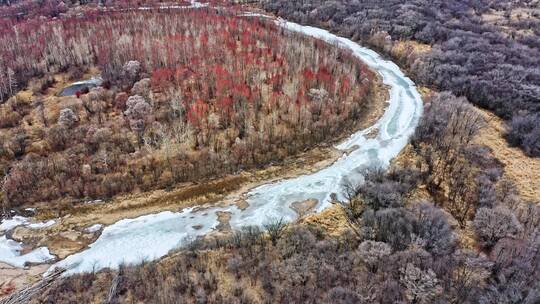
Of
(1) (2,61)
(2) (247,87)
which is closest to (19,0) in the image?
(1) (2,61)

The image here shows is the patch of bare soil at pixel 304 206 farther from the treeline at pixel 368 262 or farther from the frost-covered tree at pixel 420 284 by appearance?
the frost-covered tree at pixel 420 284

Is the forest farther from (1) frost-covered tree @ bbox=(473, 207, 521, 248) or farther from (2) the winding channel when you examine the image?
(2) the winding channel

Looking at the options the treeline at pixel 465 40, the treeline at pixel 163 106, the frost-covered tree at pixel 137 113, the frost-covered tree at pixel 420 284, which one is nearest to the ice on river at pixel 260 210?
the treeline at pixel 163 106

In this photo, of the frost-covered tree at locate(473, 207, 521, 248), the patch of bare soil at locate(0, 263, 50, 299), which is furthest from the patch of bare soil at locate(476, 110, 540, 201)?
the patch of bare soil at locate(0, 263, 50, 299)

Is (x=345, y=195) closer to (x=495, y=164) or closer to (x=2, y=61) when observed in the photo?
(x=495, y=164)

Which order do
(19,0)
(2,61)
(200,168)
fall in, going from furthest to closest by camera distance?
1. (19,0)
2. (2,61)
3. (200,168)

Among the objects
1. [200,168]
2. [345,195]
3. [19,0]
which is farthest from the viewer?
[19,0]
